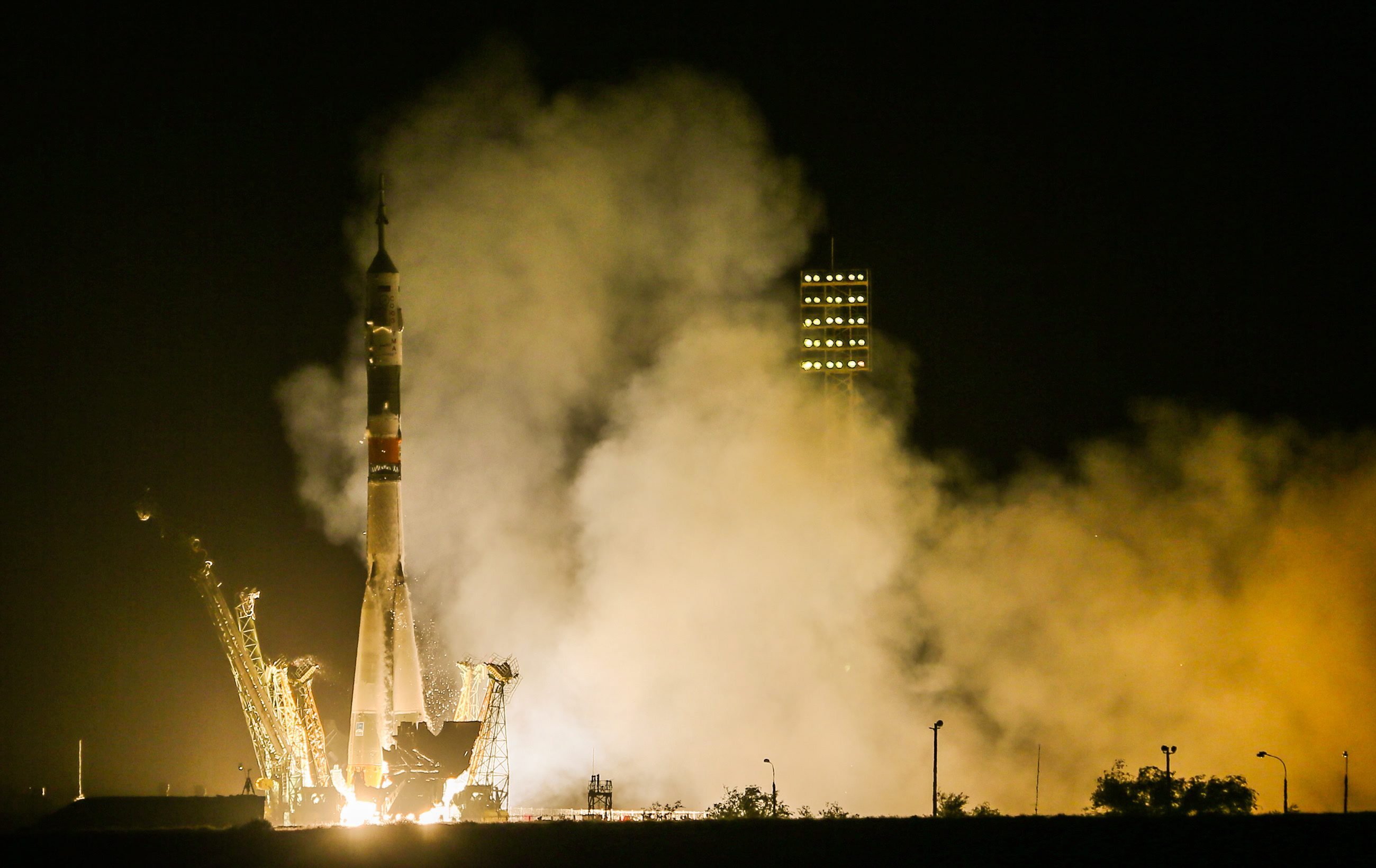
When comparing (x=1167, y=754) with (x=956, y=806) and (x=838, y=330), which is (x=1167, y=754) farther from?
(x=838, y=330)

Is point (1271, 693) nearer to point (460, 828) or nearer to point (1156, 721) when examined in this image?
point (1156, 721)

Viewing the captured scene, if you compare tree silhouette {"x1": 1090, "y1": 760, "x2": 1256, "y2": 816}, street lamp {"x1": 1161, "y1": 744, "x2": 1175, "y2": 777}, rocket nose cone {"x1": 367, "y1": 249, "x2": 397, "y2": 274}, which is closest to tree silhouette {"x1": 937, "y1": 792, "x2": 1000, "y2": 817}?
tree silhouette {"x1": 1090, "y1": 760, "x2": 1256, "y2": 816}

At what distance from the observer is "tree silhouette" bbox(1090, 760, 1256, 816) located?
49.4 meters

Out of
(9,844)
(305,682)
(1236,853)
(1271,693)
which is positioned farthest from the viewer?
(1271,693)

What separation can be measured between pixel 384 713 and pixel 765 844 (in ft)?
67.3

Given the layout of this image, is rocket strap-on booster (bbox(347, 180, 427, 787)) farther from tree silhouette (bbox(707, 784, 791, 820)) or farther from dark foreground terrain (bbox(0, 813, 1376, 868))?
dark foreground terrain (bbox(0, 813, 1376, 868))

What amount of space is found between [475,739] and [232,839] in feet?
47.7

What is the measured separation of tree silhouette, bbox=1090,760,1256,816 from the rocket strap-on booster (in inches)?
876

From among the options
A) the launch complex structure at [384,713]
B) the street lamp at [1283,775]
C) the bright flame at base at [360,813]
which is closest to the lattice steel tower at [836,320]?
the launch complex structure at [384,713]

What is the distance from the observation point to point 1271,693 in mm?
57688

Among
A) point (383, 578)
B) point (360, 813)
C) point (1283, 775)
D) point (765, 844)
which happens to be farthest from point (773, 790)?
point (765, 844)

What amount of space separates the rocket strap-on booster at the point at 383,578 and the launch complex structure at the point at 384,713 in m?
0.04

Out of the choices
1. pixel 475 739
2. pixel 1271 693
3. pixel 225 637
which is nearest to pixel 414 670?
pixel 475 739

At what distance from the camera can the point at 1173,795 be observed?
167 feet
